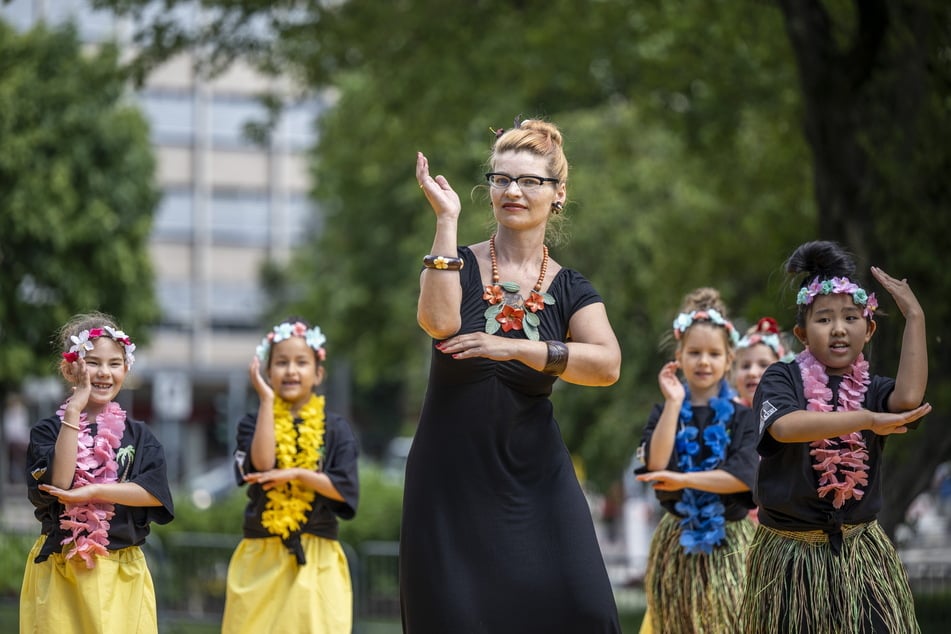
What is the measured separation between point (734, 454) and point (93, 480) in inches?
120

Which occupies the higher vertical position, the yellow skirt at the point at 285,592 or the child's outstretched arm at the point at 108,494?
the child's outstretched arm at the point at 108,494

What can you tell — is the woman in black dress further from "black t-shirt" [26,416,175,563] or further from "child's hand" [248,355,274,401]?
"child's hand" [248,355,274,401]

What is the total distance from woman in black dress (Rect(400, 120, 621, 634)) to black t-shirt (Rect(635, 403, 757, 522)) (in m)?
2.26

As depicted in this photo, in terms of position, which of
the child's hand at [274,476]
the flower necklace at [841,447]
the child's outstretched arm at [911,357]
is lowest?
the child's hand at [274,476]

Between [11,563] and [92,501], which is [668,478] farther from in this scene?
[11,563]

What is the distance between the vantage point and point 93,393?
5922 mm

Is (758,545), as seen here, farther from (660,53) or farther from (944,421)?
(660,53)

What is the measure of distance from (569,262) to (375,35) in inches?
298

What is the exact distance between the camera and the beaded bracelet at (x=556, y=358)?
431cm

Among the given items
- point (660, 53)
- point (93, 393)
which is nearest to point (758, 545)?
point (93, 393)

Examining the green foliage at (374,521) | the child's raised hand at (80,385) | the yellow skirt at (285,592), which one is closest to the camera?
the child's raised hand at (80,385)

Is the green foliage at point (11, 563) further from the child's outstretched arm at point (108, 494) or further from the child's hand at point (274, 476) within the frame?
the child's outstretched arm at point (108, 494)

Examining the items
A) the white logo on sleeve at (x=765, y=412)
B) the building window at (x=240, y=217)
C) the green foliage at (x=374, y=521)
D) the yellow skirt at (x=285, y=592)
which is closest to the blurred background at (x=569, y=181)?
the green foliage at (x=374, y=521)

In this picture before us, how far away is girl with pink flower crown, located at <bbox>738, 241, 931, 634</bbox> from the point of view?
494cm
